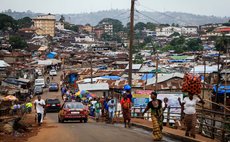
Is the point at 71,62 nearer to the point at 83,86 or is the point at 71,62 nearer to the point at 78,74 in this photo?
the point at 78,74

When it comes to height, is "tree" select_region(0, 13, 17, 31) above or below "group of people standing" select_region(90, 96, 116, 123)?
above

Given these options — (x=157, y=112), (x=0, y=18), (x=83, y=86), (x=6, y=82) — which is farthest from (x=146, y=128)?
(x=0, y=18)

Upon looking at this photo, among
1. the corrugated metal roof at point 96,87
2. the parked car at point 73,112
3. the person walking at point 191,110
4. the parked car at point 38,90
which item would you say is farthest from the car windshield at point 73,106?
the parked car at point 38,90

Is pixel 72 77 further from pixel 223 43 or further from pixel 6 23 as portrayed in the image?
pixel 6 23

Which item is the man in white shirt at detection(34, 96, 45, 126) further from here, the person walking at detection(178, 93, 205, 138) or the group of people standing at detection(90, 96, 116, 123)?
the person walking at detection(178, 93, 205, 138)

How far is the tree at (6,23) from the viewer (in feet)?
479

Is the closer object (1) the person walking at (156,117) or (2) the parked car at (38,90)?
(1) the person walking at (156,117)

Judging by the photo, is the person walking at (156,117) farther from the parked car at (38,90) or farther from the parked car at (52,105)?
the parked car at (38,90)

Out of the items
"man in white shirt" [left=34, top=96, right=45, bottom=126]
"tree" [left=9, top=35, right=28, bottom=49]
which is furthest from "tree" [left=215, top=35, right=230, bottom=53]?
"tree" [left=9, top=35, right=28, bottom=49]

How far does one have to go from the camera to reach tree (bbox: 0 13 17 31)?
146 metres

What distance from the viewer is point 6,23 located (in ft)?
492

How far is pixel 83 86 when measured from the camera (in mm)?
50156

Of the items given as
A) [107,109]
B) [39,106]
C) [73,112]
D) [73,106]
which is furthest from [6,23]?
[39,106]

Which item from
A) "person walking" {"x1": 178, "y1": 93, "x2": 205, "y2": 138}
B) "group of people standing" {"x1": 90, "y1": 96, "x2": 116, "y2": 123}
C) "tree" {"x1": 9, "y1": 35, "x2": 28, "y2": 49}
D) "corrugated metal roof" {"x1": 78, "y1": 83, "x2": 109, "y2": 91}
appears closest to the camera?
"person walking" {"x1": 178, "y1": 93, "x2": 205, "y2": 138}
